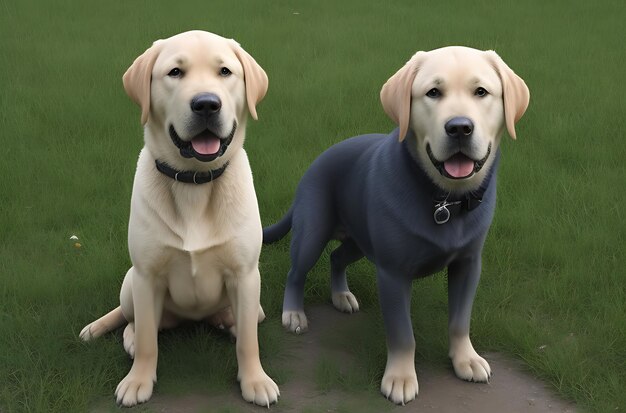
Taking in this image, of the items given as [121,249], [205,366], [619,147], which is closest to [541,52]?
[619,147]

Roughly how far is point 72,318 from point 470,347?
201 centimetres

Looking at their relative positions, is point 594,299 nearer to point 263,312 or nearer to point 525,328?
point 525,328

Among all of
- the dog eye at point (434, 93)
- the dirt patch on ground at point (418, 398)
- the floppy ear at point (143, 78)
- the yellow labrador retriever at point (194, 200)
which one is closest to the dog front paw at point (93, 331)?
the yellow labrador retriever at point (194, 200)

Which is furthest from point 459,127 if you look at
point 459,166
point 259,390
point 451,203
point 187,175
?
point 259,390

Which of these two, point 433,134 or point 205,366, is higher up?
point 433,134

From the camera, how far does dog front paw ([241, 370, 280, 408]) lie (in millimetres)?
3518

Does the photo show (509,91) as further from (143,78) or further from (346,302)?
(346,302)

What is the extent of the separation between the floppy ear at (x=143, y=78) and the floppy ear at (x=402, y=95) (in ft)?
3.21

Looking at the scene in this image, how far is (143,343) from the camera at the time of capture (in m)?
3.51

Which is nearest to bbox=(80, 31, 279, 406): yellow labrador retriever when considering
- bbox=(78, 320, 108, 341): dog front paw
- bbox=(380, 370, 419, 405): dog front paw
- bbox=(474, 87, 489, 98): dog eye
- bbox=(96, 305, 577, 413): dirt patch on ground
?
bbox=(96, 305, 577, 413): dirt patch on ground

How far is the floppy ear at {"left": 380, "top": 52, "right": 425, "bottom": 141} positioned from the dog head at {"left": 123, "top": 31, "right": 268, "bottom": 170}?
1.81 ft

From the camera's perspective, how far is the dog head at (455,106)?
10.4 ft

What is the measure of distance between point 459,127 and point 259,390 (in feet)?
4.73

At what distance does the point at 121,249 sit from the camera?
4.74 meters
